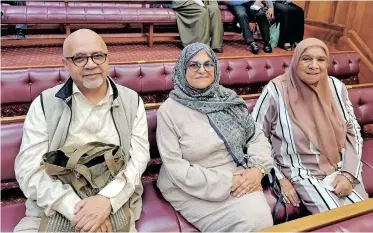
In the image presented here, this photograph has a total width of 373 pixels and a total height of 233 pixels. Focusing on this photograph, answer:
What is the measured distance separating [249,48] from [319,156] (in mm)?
3089

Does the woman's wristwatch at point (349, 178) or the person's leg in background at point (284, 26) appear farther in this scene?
the person's leg in background at point (284, 26)

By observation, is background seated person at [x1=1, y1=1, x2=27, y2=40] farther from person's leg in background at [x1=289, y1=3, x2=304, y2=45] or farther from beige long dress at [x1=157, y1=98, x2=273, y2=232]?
person's leg in background at [x1=289, y1=3, x2=304, y2=45]

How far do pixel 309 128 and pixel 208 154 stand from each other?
643mm

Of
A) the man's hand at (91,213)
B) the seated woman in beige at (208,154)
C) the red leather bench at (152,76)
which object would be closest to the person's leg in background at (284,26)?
the red leather bench at (152,76)

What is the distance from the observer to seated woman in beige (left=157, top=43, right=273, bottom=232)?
1.40 meters

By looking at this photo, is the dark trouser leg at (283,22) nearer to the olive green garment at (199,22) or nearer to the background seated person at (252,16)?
the background seated person at (252,16)

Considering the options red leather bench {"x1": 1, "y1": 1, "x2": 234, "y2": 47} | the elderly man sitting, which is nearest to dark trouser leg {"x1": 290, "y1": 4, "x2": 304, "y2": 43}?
red leather bench {"x1": 1, "y1": 1, "x2": 234, "y2": 47}

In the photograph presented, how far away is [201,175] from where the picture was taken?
4.74 ft

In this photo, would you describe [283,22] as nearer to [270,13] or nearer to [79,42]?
[270,13]

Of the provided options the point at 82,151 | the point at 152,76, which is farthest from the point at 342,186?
the point at 152,76

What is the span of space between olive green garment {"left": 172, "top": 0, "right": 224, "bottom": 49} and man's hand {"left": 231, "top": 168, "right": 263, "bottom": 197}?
2966mm

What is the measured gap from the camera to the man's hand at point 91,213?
122 cm

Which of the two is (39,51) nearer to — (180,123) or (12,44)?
(12,44)

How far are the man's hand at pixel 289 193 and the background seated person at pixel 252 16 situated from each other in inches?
113
